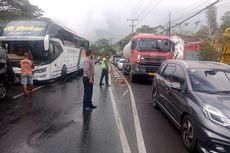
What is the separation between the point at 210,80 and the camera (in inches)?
247

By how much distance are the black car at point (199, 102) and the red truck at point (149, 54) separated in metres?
8.69

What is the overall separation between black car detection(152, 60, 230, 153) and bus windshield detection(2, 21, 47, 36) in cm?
878

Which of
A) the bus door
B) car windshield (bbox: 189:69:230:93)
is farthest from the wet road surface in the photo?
the bus door

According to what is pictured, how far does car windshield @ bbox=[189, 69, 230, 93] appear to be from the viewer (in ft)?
19.6

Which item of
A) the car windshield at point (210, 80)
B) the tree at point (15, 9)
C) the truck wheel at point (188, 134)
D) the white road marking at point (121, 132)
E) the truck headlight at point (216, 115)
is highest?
the tree at point (15, 9)

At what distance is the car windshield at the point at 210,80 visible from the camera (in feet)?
19.6

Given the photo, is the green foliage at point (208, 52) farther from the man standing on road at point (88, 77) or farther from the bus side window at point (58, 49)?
the man standing on road at point (88, 77)

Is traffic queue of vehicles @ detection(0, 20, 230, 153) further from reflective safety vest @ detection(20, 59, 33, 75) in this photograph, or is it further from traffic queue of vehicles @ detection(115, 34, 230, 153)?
reflective safety vest @ detection(20, 59, 33, 75)

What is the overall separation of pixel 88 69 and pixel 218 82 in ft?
12.7

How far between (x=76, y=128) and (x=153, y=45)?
11526mm

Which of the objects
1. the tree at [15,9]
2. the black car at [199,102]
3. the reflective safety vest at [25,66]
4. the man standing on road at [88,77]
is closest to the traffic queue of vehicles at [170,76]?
the black car at [199,102]

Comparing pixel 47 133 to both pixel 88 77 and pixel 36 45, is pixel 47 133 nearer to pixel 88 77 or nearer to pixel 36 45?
pixel 88 77

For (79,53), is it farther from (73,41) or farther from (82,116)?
(82,116)

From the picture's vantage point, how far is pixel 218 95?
18.3 feet
